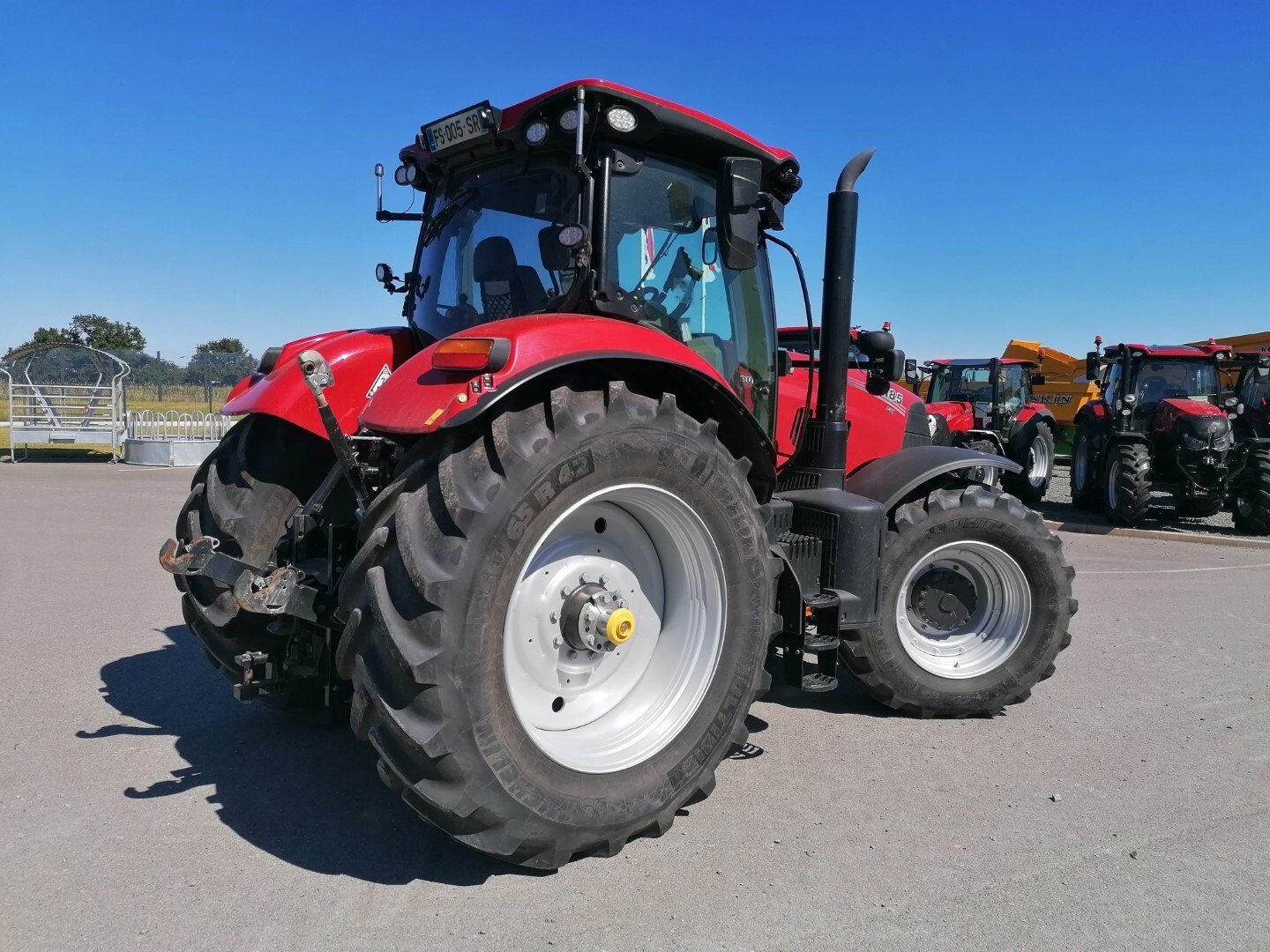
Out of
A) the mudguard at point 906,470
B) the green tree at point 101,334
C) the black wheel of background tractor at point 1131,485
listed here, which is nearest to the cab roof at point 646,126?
the mudguard at point 906,470

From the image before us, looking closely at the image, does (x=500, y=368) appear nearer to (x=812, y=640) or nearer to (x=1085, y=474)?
(x=812, y=640)

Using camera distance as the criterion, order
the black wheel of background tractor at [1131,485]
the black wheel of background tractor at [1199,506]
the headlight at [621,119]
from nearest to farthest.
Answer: the headlight at [621,119] → the black wheel of background tractor at [1131,485] → the black wheel of background tractor at [1199,506]

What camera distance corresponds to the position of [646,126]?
3279mm

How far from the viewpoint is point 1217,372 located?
12.8 m

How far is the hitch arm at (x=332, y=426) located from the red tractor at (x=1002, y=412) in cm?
1267

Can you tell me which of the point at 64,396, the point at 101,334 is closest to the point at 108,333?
the point at 101,334

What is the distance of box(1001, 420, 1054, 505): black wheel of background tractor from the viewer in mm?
14844

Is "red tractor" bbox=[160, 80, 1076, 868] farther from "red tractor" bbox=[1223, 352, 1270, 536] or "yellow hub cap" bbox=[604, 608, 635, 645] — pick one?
"red tractor" bbox=[1223, 352, 1270, 536]

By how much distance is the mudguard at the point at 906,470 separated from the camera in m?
4.20

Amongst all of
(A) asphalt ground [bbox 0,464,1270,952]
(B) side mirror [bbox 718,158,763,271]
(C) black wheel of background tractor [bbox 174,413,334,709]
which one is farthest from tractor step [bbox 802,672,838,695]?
(C) black wheel of background tractor [bbox 174,413,334,709]

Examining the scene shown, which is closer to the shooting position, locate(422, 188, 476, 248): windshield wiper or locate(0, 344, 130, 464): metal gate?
locate(422, 188, 476, 248): windshield wiper

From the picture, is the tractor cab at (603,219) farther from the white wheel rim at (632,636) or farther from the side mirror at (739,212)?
the white wheel rim at (632,636)

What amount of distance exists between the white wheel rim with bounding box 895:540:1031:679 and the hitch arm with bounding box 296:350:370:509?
2.62m

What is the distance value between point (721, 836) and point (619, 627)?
0.77 metres
